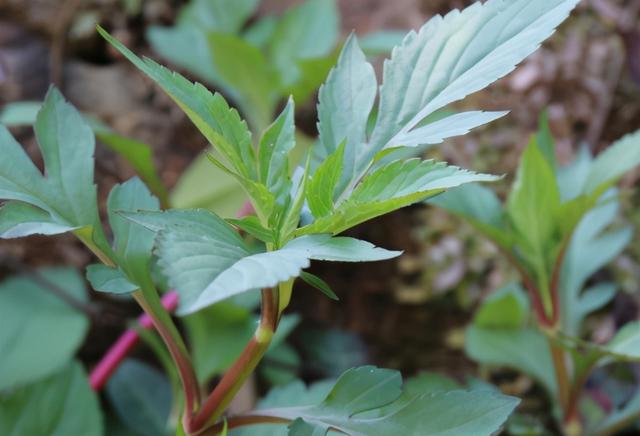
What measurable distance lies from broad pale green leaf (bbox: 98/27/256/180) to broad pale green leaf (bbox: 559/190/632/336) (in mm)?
618

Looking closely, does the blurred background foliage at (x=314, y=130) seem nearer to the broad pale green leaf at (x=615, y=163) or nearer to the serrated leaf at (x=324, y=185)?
the broad pale green leaf at (x=615, y=163)

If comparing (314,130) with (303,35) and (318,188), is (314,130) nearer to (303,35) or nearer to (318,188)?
(303,35)

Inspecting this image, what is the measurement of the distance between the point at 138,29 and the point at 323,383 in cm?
89

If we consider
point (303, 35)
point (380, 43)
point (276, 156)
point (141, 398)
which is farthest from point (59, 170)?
point (303, 35)

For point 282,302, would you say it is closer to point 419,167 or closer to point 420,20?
point 419,167

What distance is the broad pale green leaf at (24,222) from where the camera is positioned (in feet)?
1.49

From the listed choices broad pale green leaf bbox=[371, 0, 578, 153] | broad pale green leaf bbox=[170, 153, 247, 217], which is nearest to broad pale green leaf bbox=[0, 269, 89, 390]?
broad pale green leaf bbox=[170, 153, 247, 217]

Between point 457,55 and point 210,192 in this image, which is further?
point 210,192

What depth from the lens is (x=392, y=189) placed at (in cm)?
48

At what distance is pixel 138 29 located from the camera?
136 centimetres

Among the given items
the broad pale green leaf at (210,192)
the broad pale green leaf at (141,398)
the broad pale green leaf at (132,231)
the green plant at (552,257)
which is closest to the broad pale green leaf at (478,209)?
the green plant at (552,257)

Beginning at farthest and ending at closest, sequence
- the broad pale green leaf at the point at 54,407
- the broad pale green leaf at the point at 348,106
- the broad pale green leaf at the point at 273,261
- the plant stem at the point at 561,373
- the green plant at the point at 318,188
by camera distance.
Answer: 1. the plant stem at the point at 561,373
2. the broad pale green leaf at the point at 54,407
3. the broad pale green leaf at the point at 348,106
4. the green plant at the point at 318,188
5. the broad pale green leaf at the point at 273,261

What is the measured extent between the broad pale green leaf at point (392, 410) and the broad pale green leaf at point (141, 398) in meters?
0.57

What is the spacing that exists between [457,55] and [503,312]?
541 mm
